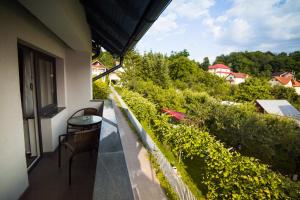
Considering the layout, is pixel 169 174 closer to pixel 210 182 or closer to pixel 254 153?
pixel 210 182

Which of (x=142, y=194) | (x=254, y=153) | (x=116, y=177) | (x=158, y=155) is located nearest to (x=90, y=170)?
(x=142, y=194)

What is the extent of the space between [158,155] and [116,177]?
2236mm

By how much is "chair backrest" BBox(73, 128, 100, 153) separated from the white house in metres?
0.65

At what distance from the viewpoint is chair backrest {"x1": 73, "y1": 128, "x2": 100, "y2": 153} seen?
8.20ft

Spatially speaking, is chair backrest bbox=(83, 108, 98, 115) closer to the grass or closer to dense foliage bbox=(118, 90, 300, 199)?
the grass

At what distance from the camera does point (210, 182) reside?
2.91m

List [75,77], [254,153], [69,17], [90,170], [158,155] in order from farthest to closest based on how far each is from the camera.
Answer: [254,153] < [75,77] < [158,155] < [90,170] < [69,17]

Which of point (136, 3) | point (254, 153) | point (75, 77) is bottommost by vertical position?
point (254, 153)

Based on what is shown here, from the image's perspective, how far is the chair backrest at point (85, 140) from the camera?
250cm

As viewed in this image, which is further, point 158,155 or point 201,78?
point 201,78

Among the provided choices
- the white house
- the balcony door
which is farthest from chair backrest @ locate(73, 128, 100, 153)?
the balcony door

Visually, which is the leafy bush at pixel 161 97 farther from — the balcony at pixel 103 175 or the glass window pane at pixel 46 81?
the balcony at pixel 103 175

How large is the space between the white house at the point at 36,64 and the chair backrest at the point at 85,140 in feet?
2.14

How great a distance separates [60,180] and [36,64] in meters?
2.19
